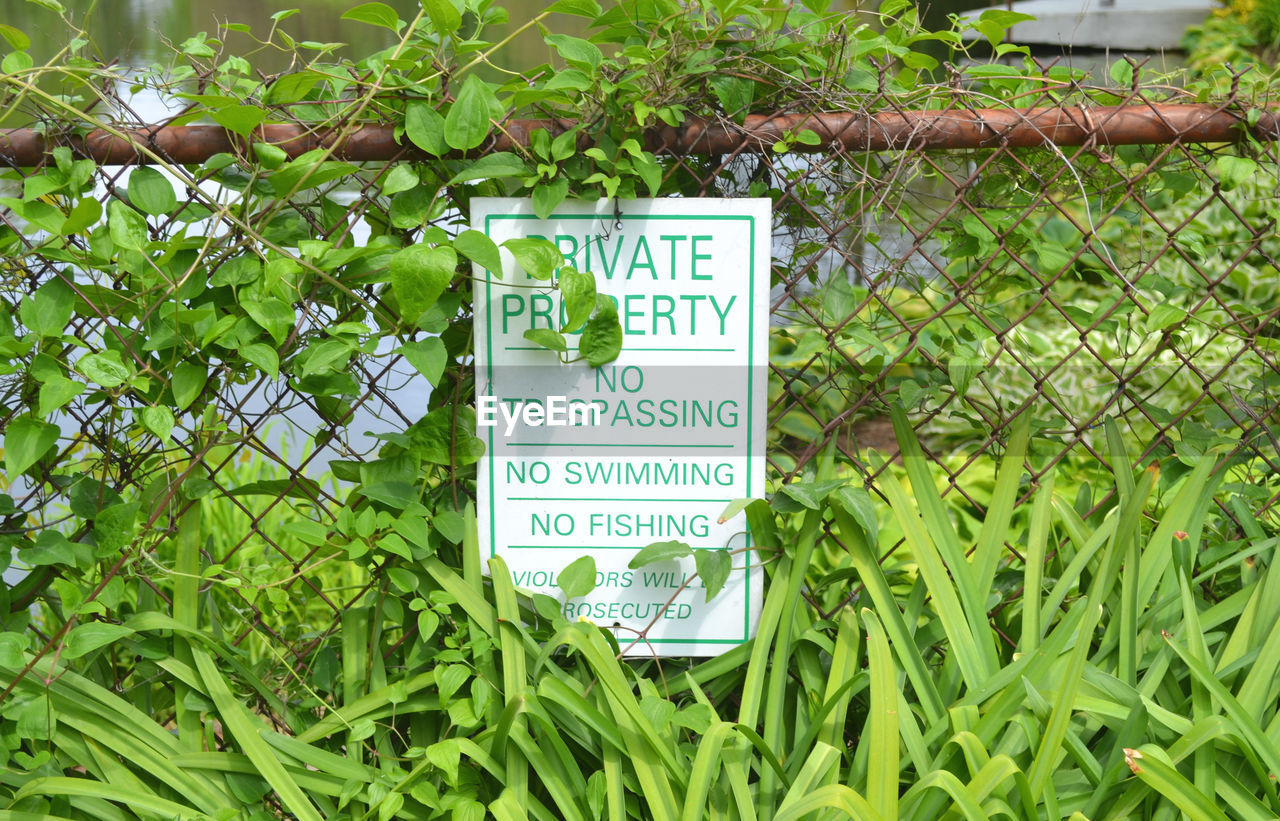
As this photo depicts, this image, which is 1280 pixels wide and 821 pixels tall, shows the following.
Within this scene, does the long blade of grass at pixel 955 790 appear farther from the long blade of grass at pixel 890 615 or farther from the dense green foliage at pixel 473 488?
the long blade of grass at pixel 890 615

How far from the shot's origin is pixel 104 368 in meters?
1.18

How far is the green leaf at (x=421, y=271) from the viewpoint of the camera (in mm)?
1131

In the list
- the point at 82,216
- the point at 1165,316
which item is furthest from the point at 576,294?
the point at 1165,316

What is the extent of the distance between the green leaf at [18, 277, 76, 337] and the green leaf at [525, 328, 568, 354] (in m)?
0.61

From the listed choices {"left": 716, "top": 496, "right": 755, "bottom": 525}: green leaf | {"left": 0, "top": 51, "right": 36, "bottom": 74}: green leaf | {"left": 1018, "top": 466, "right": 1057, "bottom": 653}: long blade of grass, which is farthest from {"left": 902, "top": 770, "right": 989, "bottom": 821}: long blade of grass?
{"left": 0, "top": 51, "right": 36, "bottom": 74}: green leaf

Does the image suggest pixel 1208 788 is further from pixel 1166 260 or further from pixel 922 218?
pixel 1166 260

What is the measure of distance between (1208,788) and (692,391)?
2.78 feet

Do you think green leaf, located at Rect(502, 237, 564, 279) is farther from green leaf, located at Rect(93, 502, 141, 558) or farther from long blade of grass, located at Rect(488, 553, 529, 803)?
green leaf, located at Rect(93, 502, 141, 558)

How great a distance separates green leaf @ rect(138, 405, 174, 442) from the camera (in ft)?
3.84

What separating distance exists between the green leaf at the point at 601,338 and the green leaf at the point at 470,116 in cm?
27

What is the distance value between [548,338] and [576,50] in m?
0.37

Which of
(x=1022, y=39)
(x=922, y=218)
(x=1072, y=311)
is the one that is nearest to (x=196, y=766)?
(x=922, y=218)

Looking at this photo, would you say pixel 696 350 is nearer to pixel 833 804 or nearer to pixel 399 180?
pixel 399 180

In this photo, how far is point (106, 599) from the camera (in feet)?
4.19
